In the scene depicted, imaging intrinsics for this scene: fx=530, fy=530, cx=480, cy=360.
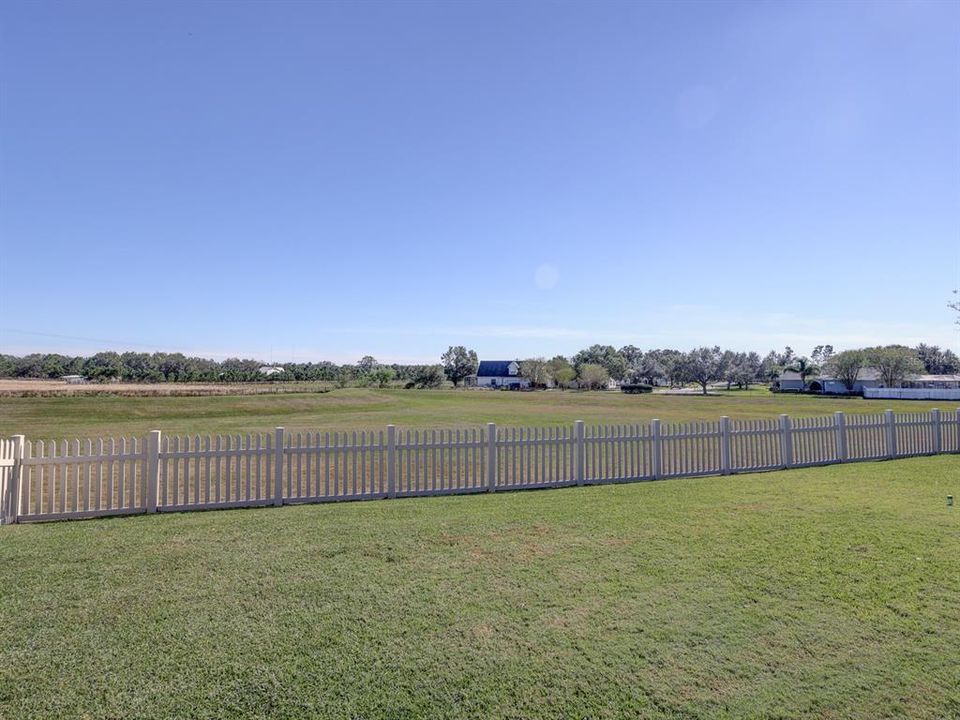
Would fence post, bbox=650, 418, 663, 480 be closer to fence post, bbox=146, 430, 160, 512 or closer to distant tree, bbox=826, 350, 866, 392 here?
fence post, bbox=146, 430, 160, 512

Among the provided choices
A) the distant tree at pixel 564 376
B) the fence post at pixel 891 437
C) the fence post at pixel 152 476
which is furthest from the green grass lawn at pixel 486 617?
the distant tree at pixel 564 376

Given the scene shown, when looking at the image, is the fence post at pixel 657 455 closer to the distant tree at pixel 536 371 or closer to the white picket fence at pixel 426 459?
the white picket fence at pixel 426 459

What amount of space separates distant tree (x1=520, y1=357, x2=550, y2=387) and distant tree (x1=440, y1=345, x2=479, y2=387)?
11960 millimetres

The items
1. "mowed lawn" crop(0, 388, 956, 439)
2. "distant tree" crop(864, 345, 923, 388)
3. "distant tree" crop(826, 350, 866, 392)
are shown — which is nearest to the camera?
"mowed lawn" crop(0, 388, 956, 439)

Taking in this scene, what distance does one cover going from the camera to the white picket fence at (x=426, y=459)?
7426 millimetres

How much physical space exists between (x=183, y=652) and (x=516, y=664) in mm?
2263

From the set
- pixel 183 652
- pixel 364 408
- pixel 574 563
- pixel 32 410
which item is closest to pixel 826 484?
pixel 574 563

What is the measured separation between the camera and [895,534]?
20.1 feet

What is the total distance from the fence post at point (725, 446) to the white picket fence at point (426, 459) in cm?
2

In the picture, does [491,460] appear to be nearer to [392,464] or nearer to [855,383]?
[392,464]

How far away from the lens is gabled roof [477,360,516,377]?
12454cm

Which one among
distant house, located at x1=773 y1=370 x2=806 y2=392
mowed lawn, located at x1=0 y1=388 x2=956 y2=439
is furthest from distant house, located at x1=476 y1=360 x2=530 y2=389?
mowed lawn, located at x1=0 y1=388 x2=956 y2=439

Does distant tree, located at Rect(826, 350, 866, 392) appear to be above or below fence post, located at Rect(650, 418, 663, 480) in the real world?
above

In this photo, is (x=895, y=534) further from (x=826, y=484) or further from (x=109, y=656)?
(x=109, y=656)
